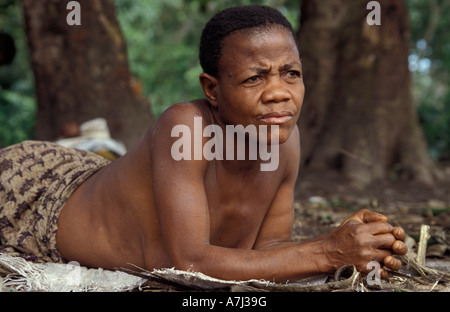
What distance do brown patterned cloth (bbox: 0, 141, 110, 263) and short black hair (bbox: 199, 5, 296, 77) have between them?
992mm

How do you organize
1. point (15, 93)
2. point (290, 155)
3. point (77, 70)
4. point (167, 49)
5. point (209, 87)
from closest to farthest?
point (209, 87) → point (290, 155) → point (77, 70) → point (15, 93) → point (167, 49)

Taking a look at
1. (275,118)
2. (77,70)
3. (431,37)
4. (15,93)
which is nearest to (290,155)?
(275,118)

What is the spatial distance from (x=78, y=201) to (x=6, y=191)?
458 millimetres

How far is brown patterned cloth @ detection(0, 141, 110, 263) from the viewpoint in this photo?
8.46 ft

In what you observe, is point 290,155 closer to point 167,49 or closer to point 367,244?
point 367,244

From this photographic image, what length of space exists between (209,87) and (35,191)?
115 centimetres

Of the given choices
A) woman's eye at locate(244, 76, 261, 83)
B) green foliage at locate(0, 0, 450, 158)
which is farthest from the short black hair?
green foliage at locate(0, 0, 450, 158)

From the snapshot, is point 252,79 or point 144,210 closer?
point 252,79

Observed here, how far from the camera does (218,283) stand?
194 centimetres

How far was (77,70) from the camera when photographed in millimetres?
5594

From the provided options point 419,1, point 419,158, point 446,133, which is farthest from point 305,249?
point 419,1

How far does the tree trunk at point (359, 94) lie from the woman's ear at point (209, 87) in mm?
3764

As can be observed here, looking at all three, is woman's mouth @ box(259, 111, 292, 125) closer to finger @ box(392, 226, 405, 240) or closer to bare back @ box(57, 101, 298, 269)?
bare back @ box(57, 101, 298, 269)
